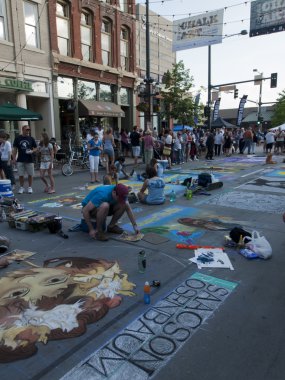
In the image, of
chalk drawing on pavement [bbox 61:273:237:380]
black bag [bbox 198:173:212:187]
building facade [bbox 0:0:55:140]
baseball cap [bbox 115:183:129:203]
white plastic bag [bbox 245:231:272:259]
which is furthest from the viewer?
building facade [bbox 0:0:55:140]

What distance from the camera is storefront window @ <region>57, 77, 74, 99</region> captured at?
726 inches

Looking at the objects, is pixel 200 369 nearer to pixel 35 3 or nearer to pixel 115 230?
pixel 115 230

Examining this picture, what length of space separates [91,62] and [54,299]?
19.2 m

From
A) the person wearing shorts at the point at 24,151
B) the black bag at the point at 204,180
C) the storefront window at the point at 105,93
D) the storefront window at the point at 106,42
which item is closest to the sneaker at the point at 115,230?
the person wearing shorts at the point at 24,151

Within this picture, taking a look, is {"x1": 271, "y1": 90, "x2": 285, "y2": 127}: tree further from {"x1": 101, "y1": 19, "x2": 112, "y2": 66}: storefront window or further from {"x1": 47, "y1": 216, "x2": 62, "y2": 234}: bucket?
{"x1": 47, "y1": 216, "x2": 62, "y2": 234}: bucket

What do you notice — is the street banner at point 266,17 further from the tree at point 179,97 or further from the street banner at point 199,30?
the tree at point 179,97

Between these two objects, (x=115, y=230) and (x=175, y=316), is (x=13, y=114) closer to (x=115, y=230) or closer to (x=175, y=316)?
(x=115, y=230)

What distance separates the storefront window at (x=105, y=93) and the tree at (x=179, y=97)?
7211mm

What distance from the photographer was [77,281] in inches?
155

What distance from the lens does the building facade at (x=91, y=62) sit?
18359mm

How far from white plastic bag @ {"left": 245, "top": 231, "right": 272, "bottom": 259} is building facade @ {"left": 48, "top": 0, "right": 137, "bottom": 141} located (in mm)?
15404

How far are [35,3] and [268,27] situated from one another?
14507 millimetres

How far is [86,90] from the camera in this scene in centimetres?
2034

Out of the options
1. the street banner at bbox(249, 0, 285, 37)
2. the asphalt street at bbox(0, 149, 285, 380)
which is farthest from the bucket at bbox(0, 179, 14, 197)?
the street banner at bbox(249, 0, 285, 37)
